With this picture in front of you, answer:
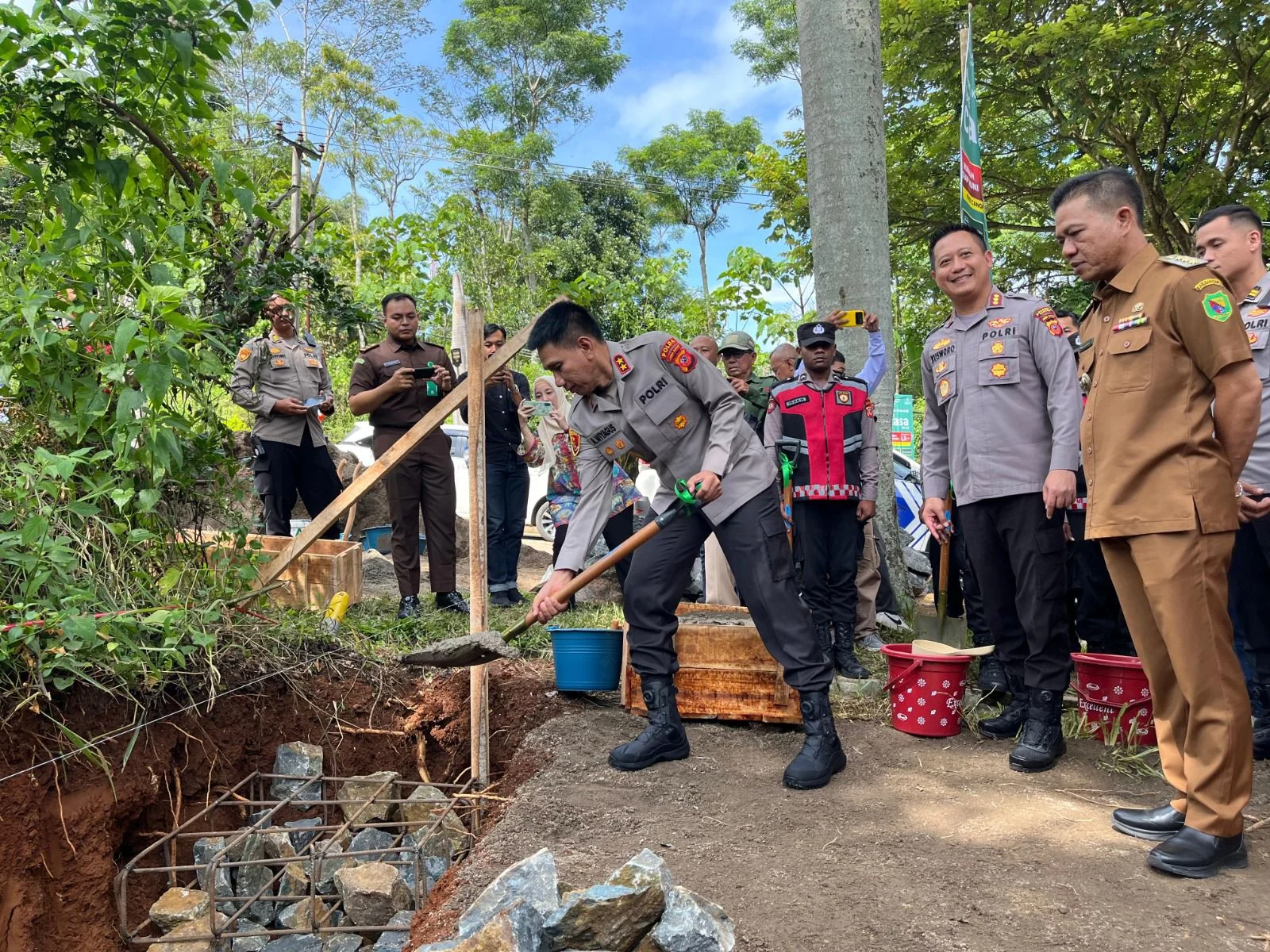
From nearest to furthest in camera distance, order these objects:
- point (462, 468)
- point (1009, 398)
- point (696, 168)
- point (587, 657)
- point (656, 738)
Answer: point (1009, 398)
point (656, 738)
point (587, 657)
point (462, 468)
point (696, 168)

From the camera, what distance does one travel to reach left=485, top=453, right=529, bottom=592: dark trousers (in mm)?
6762

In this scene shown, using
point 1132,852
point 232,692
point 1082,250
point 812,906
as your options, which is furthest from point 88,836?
point 1082,250

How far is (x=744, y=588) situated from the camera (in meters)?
3.65

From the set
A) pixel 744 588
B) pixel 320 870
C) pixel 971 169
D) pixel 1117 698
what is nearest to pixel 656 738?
pixel 744 588

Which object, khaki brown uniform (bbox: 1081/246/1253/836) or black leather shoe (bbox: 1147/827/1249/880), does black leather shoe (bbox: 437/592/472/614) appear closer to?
khaki brown uniform (bbox: 1081/246/1253/836)

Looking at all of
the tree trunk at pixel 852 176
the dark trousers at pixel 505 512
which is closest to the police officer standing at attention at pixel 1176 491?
the tree trunk at pixel 852 176

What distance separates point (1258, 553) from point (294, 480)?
529 cm

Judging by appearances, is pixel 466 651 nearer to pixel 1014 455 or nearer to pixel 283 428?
pixel 1014 455

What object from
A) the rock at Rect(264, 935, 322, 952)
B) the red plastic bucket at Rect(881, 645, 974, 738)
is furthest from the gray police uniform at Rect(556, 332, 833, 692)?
the rock at Rect(264, 935, 322, 952)

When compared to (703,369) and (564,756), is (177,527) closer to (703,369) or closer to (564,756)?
(564,756)

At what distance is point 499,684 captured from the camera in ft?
15.5

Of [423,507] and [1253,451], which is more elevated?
[1253,451]

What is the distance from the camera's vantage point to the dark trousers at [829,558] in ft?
16.3

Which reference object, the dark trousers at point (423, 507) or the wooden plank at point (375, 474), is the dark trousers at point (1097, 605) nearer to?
the wooden plank at point (375, 474)
